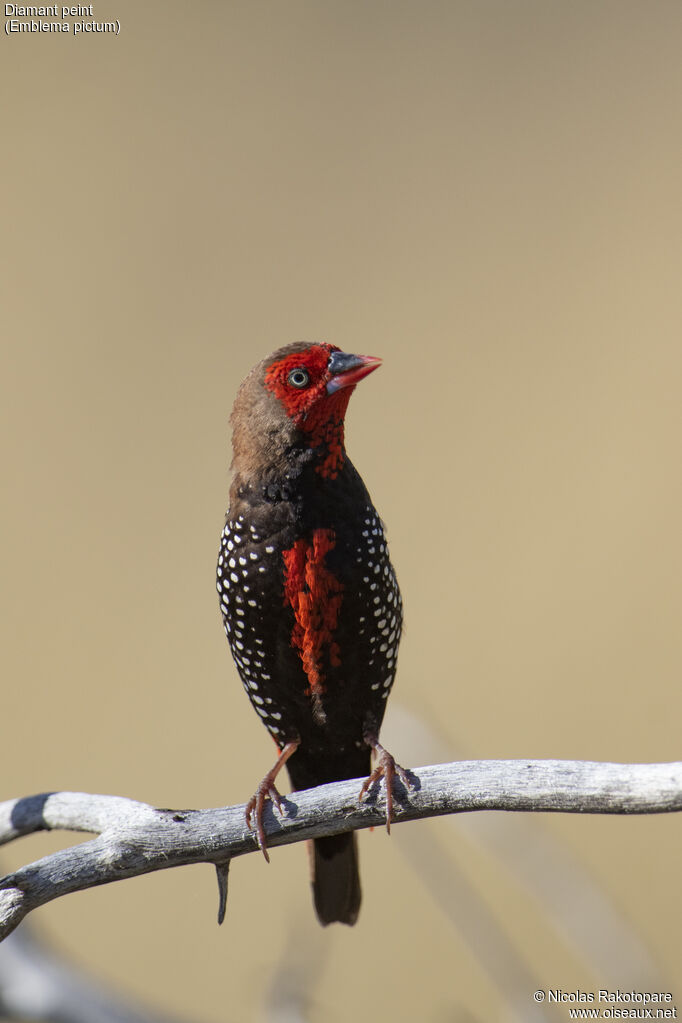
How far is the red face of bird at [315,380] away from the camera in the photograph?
125 inches

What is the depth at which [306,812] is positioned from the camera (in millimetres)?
2814

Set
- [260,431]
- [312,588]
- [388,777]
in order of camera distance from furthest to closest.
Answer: [260,431], [312,588], [388,777]

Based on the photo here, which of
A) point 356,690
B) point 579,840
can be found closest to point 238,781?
point 579,840

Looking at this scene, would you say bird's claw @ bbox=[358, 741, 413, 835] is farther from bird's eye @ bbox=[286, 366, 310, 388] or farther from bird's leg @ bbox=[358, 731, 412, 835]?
bird's eye @ bbox=[286, 366, 310, 388]

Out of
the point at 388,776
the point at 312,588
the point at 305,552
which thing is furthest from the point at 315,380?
the point at 388,776

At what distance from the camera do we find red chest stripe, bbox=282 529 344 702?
3.12 metres

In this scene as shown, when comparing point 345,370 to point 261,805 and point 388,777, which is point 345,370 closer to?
point 388,777

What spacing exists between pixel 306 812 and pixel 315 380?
4.51ft

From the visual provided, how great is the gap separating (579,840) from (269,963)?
2.18 metres

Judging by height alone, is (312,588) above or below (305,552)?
below

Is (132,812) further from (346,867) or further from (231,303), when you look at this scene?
(231,303)

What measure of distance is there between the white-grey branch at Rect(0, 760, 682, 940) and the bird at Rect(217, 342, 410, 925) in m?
0.26

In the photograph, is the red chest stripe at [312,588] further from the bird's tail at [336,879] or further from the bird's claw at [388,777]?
the bird's tail at [336,879]

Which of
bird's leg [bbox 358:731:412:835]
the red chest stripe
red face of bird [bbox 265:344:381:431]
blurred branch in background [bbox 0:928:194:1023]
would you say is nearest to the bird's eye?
red face of bird [bbox 265:344:381:431]
